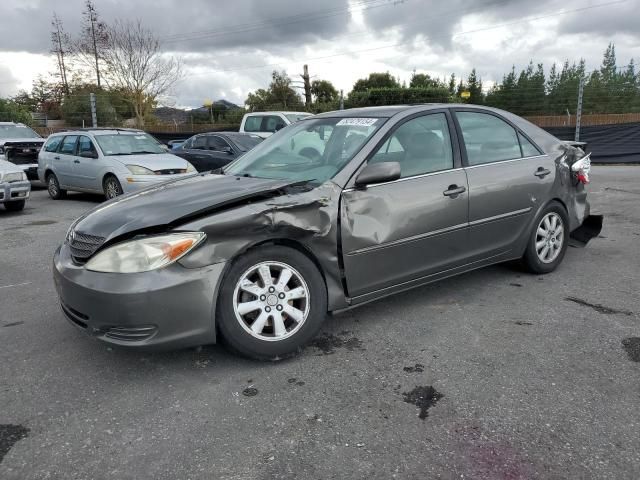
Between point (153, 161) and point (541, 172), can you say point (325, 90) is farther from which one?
point (541, 172)

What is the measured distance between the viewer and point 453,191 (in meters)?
3.91

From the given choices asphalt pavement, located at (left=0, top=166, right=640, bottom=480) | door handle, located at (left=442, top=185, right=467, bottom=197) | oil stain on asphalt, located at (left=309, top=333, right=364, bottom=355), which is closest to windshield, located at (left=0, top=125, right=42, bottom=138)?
asphalt pavement, located at (left=0, top=166, right=640, bottom=480)

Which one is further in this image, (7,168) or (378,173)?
(7,168)

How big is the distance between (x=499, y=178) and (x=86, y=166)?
8.74 metres

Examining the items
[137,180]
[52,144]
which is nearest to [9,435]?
[137,180]

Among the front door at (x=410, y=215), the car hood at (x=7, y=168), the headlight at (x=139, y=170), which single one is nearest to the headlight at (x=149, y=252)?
the front door at (x=410, y=215)

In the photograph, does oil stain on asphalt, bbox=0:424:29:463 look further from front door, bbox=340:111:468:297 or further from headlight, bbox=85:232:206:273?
front door, bbox=340:111:468:297

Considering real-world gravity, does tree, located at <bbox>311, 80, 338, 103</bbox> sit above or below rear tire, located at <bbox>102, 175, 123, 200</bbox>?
above

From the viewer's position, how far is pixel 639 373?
9.73ft

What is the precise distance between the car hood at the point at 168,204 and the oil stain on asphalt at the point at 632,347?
7.70 ft

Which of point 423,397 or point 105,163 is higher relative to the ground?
point 105,163

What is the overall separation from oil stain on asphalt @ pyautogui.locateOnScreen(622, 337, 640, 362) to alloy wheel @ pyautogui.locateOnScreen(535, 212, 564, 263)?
139 cm

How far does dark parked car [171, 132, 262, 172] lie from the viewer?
458 inches

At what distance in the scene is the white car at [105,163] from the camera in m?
9.62
